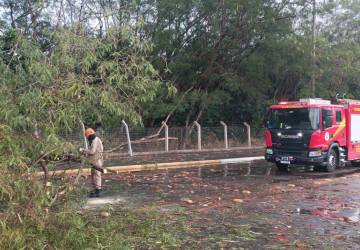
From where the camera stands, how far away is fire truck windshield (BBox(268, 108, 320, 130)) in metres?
16.8

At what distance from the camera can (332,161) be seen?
17547 mm

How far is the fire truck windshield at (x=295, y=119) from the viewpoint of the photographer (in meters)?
16.8

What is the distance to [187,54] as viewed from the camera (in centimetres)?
2591

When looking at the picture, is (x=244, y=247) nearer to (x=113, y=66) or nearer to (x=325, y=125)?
(x=113, y=66)

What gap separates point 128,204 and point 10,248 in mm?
5286

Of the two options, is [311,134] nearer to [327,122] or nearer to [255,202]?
[327,122]

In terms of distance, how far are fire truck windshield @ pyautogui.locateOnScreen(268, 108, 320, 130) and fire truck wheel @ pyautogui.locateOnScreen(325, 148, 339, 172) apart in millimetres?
1342

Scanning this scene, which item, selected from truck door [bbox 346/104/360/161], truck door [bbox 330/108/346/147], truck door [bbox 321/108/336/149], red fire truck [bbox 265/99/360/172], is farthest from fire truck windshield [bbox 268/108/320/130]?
truck door [bbox 346/104/360/161]

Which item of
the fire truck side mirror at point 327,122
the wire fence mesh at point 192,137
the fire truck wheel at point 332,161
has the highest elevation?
the fire truck side mirror at point 327,122

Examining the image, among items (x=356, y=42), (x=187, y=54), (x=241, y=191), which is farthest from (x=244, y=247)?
(x=356, y=42)

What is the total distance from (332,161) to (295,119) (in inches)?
83.5

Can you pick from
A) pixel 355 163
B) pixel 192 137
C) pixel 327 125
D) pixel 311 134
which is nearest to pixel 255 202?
pixel 311 134

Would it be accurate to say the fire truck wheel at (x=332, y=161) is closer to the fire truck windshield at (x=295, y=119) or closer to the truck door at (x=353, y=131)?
the truck door at (x=353, y=131)

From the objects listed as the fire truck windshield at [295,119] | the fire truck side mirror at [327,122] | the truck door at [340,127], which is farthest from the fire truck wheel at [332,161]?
the fire truck windshield at [295,119]
